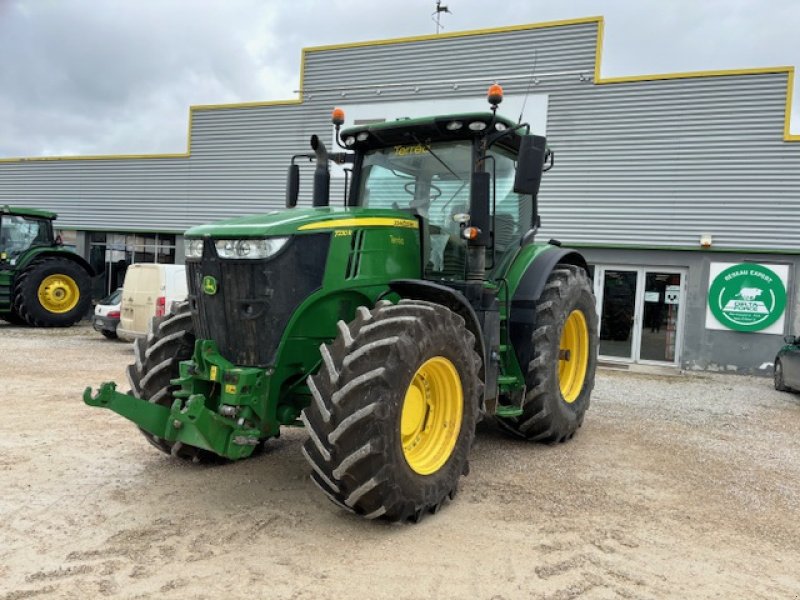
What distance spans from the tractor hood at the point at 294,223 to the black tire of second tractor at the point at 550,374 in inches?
67.6

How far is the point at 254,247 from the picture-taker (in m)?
3.98

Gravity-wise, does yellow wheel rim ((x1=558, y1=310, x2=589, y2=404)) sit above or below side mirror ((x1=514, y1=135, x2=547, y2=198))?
below

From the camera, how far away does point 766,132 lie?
12.3 metres

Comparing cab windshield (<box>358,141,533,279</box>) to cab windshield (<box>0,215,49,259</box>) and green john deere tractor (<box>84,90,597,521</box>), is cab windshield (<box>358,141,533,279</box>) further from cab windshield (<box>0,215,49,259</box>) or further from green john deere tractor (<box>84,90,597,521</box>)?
cab windshield (<box>0,215,49,259</box>)

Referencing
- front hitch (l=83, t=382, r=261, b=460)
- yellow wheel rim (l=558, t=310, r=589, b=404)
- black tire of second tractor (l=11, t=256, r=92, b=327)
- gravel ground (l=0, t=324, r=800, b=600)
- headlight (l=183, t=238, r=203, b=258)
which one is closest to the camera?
gravel ground (l=0, t=324, r=800, b=600)

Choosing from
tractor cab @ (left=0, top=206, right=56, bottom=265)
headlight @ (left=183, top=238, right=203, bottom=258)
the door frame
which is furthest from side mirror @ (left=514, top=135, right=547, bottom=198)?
tractor cab @ (left=0, top=206, right=56, bottom=265)

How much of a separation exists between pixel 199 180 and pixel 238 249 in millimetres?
14980

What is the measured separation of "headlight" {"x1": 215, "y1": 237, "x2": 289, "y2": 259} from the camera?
13.0 feet

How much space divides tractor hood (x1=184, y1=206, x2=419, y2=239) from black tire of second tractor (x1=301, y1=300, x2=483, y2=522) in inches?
25.6

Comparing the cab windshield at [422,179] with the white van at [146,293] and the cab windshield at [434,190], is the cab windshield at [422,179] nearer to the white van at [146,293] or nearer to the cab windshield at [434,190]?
the cab windshield at [434,190]

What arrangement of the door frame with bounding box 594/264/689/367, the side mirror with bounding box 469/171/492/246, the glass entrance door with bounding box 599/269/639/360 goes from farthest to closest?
the glass entrance door with bounding box 599/269/639/360 < the door frame with bounding box 594/264/689/367 < the side mirror with bounding box 469/171/492/246

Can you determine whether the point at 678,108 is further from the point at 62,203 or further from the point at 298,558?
the point at 62,203

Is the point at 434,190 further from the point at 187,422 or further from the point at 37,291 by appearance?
the point at 37,291

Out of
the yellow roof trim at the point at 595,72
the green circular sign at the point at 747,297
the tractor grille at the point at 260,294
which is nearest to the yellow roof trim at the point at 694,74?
the yellow roof trim at the point at 595,72
